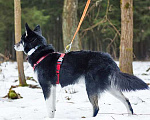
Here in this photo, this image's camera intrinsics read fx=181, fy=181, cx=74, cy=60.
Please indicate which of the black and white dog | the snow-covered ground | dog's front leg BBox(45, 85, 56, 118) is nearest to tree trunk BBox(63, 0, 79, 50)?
the snow-covered ground

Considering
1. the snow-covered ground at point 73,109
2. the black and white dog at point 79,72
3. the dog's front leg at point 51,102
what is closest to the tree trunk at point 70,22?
the snow-covered ground at point 73,109

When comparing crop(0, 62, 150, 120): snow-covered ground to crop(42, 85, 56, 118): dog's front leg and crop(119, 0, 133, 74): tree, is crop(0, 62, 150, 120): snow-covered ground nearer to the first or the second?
crop(42, 85, 56, 118): dog's front leg

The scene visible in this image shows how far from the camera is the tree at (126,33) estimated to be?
6219mm

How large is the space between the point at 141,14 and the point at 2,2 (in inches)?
587

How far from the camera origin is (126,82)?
2.93 metres

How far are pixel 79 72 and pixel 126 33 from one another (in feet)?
12.5

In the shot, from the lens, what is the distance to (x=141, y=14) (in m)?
20.8

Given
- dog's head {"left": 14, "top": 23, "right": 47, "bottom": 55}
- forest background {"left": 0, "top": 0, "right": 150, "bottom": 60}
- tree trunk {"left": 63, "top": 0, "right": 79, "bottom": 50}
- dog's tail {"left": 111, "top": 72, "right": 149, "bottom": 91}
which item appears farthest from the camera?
forest background {"left": 0, "top": 0, "right": 150, "bottom": 60}

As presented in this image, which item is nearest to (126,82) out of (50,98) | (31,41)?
(50,98)

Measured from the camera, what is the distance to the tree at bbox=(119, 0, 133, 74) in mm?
6219

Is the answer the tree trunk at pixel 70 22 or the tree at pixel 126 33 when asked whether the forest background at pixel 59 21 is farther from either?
the tree at pixel 126 33

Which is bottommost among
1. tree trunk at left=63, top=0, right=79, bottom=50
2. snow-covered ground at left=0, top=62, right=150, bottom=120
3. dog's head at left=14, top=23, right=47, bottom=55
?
snow-covered ground at left=0, top=62, right=150, bottom=120

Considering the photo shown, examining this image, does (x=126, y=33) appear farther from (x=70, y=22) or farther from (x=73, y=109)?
(x=73, y=109)

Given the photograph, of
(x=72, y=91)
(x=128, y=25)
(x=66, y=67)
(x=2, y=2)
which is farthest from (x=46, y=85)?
(x=2, y=2)
